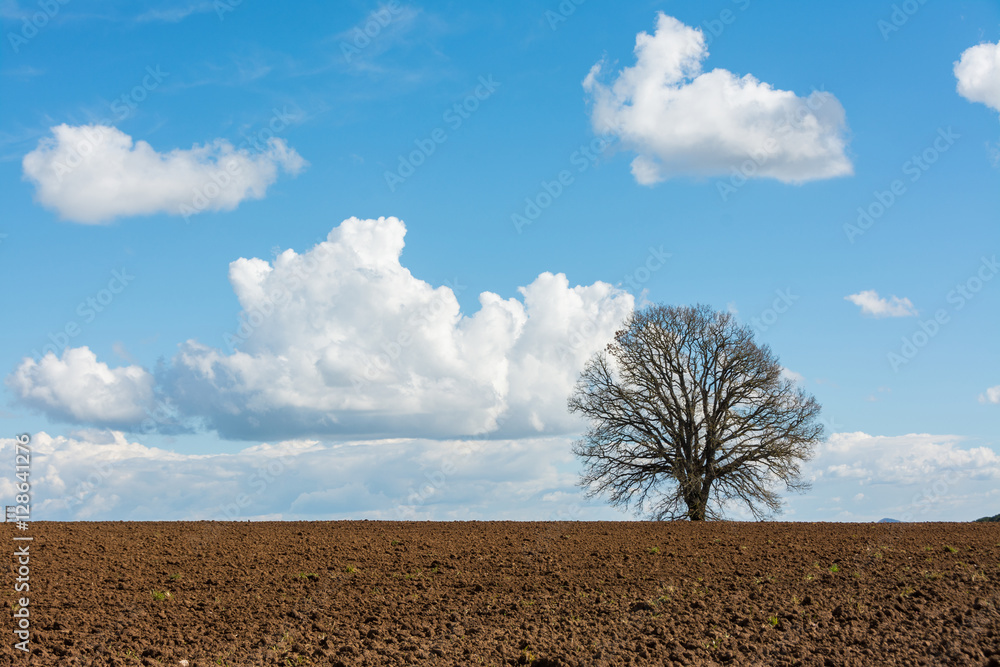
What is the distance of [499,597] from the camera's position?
500 inches

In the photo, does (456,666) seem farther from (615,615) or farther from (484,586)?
(484,586)

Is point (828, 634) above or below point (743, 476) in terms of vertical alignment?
below

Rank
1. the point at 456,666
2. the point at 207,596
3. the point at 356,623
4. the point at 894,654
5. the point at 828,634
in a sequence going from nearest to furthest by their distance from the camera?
the point at 456,666 < the point at 894,654 < the point at 828,634 < the point at 356,623 < the point at 207,596

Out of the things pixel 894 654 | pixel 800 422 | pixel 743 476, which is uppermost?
pixel 800 422

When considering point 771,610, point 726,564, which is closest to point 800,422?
point 726,564

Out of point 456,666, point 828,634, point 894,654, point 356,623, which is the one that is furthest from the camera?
point 356,623

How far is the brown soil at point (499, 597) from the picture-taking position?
980 centimetres

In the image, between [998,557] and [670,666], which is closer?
[670,666]

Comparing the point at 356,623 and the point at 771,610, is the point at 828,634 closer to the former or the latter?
the point at 771,610

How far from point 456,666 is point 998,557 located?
13.1m

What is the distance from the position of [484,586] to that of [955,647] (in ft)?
23.5

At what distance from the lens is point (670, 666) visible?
9141mm

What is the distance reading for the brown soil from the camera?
9797 millimetres

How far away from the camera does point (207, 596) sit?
41.3 feet
